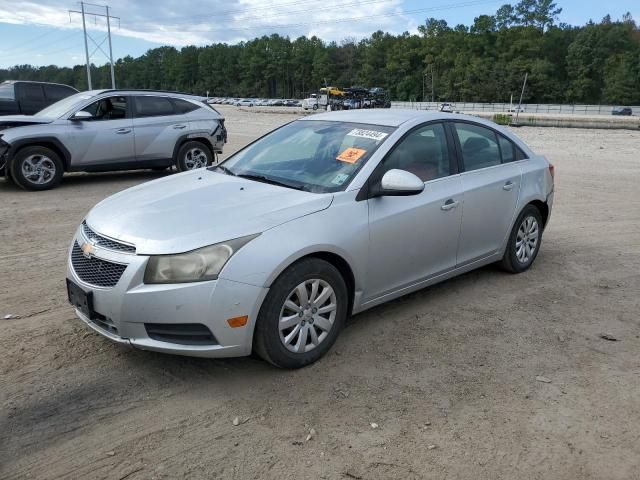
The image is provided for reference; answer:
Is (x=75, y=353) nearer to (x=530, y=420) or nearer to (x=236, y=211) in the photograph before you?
(x=236, y=211)

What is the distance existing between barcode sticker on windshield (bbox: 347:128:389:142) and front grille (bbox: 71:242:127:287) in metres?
2.10

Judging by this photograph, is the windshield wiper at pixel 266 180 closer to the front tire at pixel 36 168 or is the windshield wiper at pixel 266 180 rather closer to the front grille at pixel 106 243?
the front grille at pixel 106 243

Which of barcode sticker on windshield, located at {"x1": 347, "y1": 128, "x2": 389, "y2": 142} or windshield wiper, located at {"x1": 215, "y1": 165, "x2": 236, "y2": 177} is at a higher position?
barcode sticker on windshield, located at {"x1": 347, "y1": 128, "x2": 389, "y2": 142}

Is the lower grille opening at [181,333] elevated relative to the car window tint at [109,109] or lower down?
lower down

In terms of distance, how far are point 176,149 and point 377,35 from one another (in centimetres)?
13280

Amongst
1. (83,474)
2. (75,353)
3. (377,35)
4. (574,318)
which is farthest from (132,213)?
(377,35)

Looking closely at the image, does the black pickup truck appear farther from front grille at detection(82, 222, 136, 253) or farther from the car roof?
front grille at detection(82, 222, 136, 253)

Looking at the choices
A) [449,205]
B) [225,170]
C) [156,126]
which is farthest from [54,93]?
[449,205]

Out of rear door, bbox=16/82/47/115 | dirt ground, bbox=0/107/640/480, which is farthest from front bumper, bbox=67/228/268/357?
rear door, bbox=16/82/47/115

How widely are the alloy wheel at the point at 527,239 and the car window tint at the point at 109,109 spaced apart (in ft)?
25.1

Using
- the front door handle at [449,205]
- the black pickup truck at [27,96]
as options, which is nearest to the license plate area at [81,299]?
the front door handle at [449,205]

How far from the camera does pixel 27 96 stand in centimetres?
1427

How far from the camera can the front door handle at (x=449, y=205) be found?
14.8 ft

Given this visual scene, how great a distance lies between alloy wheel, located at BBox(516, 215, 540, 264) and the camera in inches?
220
